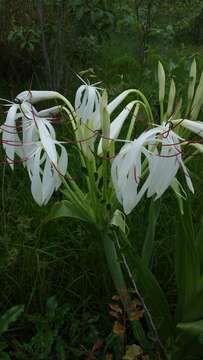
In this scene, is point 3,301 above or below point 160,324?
below

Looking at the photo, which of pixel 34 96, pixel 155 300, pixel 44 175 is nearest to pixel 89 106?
pixel 34 96

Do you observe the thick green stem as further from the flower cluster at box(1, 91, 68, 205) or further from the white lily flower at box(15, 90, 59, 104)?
the white lily flower at box(15, 90, 59, 104)

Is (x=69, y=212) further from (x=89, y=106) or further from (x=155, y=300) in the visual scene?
(x=155, y=300)

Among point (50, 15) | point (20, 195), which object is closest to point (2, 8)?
point (50, 15)

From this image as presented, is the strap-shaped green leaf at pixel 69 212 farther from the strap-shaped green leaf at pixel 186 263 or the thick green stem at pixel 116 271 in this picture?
the strap-shaped green leaf at pixel 186 263

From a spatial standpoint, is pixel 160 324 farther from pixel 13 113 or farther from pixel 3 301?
pixel 13 113

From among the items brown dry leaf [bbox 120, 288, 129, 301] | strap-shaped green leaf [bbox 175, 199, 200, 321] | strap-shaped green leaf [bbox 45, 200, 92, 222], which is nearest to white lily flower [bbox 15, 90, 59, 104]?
strap-shaped green leaf [bbox 45, 200, 92, 222]
